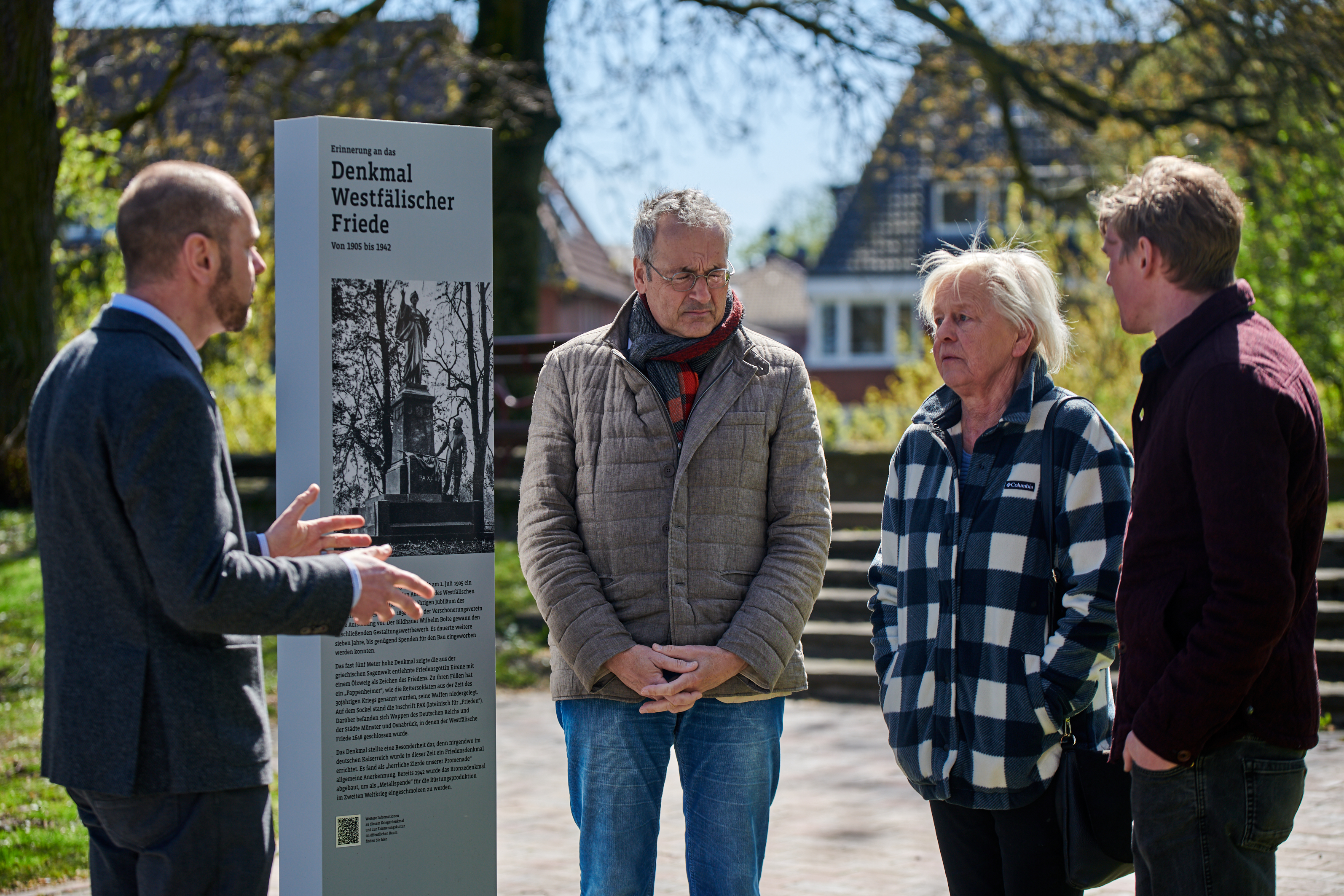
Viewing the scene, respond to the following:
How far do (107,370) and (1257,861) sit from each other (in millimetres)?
2329

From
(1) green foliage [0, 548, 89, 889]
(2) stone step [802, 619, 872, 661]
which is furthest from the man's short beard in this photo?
(2) stone step [802, 619, 872, 661]

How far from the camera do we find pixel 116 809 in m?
2.23

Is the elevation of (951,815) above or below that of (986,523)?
below

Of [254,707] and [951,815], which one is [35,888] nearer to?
Result: [254,707]

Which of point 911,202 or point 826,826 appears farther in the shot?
point 911,202

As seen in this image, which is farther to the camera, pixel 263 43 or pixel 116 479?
pixel 263 43

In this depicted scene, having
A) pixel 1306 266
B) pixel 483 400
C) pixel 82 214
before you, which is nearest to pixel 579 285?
pixel 82 214

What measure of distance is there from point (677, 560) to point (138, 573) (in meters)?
1.23

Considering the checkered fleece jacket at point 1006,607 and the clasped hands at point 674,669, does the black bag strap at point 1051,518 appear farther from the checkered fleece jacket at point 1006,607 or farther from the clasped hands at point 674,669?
the clasped hands at point 674,669

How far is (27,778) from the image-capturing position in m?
5.54

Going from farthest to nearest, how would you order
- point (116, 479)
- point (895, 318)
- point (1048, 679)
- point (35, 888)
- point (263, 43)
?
point (895, 318) → point (263, 43) → point (35, 888) → point (1048, 679) → point (116, 479)

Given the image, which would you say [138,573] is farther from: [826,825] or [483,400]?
[826,825]

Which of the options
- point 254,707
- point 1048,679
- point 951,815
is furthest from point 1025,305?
point 254,707

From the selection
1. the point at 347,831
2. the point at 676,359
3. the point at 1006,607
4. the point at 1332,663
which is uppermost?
the point at 676,359
